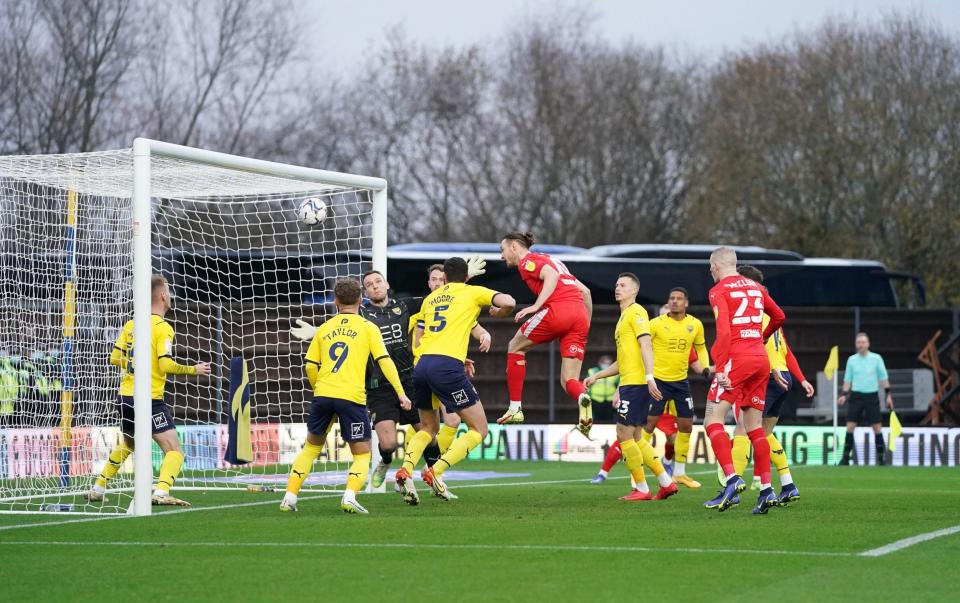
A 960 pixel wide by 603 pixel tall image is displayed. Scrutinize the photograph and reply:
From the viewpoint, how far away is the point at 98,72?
3812 cm

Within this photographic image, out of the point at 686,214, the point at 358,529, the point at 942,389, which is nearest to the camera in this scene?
the point at 358,529

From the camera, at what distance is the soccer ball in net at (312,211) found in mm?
14609

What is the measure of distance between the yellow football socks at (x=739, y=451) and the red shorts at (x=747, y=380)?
48 centimetres

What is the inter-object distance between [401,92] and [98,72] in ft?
39.2

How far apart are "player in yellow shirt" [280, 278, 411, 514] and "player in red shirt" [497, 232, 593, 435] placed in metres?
1.71

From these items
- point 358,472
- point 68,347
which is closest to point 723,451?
point 358,472

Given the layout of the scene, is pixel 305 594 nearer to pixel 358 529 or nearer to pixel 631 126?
pixel 358 529

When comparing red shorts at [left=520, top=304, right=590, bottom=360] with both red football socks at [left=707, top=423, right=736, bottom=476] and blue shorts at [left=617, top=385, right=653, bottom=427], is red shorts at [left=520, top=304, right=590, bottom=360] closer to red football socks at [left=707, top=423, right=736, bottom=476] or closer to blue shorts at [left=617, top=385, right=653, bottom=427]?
blue shorts at [left=617, top=385, right=653, bottom=427]

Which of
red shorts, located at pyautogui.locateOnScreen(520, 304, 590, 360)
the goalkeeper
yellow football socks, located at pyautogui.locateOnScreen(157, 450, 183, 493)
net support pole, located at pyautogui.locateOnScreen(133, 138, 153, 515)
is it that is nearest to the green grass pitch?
net support pole, located at pyautogui.locateOnScreen(133, 138, 153, 515)

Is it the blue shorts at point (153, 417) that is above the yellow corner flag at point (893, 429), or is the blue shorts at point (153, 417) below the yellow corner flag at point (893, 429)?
above

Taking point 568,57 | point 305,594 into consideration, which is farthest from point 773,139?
point 305,594

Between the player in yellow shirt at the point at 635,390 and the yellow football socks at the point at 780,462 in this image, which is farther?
the player in yellow shirt at the point at 635,390

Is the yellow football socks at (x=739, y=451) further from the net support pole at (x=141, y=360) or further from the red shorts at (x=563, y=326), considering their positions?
the net support pole at (x=141, y=360)

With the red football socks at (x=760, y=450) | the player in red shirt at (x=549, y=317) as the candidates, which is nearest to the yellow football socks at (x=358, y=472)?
the player in red shirt at (x=549, y=317)
